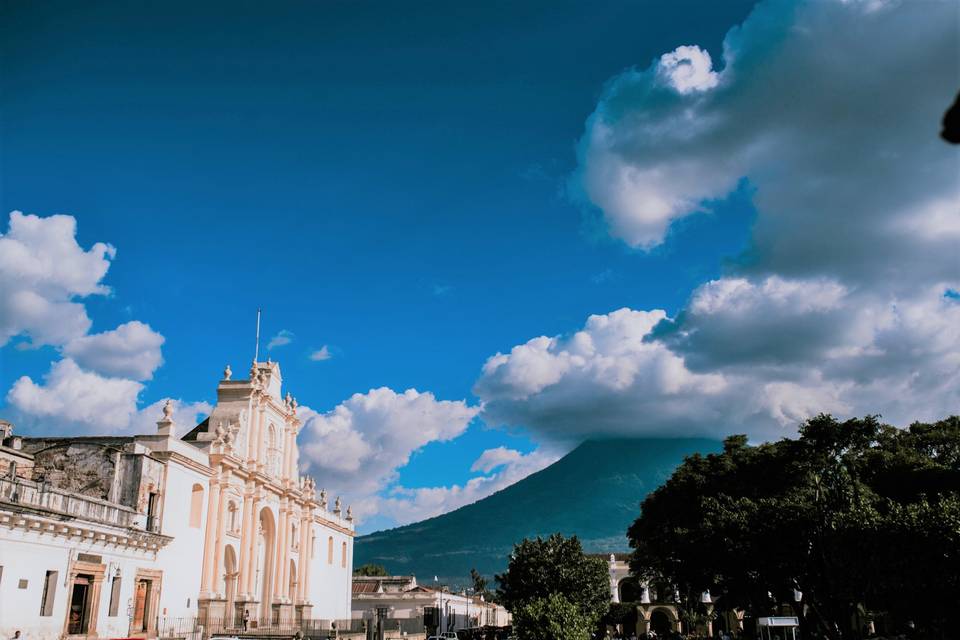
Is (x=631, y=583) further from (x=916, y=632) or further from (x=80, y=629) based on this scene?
(x=80, y=629)

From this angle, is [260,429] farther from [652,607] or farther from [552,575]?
[652,607]

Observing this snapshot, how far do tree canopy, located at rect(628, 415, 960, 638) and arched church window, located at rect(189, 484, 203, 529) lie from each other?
85.5 feet

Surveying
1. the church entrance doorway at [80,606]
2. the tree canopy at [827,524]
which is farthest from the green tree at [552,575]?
the church entrance doorway at [80,606]

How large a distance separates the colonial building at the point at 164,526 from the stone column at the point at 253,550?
0.10 meters

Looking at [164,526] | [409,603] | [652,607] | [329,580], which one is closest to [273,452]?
[164,526]

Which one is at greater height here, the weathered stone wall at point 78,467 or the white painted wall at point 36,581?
the weathered stone wall at point 78,467

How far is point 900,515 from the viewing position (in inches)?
1104

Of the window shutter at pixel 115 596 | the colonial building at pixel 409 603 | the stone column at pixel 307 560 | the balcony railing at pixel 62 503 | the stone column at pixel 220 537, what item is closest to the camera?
the balcony railing at pixel 62 503

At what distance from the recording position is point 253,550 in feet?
148

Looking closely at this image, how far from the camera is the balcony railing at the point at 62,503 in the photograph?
23938 mm

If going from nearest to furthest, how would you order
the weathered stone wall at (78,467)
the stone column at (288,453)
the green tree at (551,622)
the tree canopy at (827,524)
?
the green tree at (551,622) < the tree canopy at (827,524) < the weathered stone wall at (78,467) < the stone column at (288,453)

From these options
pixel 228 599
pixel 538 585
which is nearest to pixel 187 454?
pixel 228 599

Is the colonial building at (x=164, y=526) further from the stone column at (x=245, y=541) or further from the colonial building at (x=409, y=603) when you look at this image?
the colonial building at (x=409, y=603)

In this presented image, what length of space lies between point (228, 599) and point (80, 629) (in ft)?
50.4
